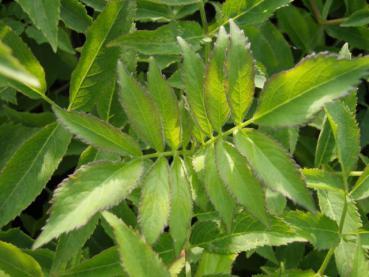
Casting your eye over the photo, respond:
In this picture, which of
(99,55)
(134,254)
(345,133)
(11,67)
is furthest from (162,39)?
(11,67)

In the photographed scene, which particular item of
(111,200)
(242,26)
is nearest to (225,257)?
(111,200)

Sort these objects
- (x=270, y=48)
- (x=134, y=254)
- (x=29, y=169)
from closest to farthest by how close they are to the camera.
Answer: (x=134, y=254) < (x=29, y=169) < (x=270, y=48)

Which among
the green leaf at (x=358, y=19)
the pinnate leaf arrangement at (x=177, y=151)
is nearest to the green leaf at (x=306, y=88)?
the pinnate leaf arrangement at (x=177, y=151)

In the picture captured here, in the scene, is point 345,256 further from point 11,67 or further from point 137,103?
point 11,67

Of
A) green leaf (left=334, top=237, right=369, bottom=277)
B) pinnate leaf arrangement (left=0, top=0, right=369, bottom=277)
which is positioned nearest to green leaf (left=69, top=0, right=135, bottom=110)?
pinnate leaf arrangement (left=0, top=0, right=369, bottom=277)

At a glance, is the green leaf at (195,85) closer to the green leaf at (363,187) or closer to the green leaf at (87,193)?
the green leaf at (87,193)

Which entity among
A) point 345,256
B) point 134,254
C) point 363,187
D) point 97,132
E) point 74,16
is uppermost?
point 74,16

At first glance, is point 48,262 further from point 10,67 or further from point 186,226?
point 10,67

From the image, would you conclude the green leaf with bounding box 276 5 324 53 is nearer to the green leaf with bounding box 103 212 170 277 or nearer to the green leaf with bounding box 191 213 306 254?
the green leaf with bounding box 191 213 306 254
